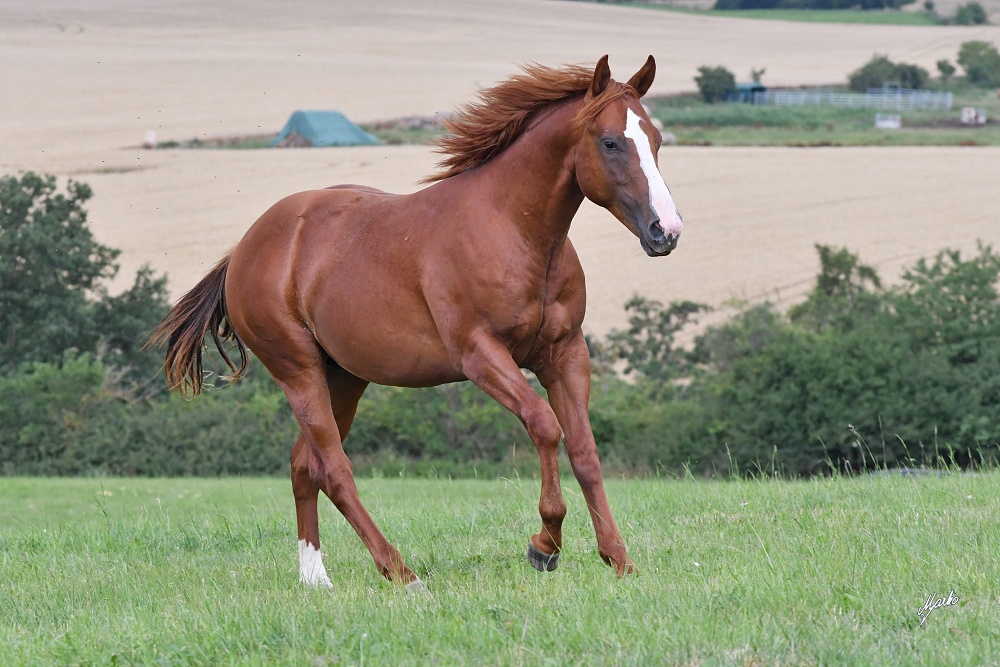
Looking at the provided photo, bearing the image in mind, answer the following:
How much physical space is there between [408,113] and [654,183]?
47652 millimetres

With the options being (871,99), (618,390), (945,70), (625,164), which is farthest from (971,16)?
(625,164)

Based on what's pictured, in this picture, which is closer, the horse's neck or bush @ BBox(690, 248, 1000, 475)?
the horse's neck

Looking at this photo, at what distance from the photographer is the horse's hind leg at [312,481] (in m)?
6.40

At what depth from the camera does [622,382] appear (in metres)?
29.0

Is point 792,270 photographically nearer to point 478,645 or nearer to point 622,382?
point 622,382

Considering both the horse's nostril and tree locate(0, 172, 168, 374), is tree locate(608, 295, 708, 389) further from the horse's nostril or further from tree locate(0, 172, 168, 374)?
the horse's nostril

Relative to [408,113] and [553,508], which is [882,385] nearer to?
[553,508]

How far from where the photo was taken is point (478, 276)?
5.56 metres

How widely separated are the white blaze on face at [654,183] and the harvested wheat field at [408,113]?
86.9 feet

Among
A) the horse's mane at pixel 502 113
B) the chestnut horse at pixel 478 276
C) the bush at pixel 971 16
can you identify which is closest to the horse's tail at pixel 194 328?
the chestnut horse at pixel 478 276

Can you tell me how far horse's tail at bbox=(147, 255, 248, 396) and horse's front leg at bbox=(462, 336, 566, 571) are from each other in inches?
91.0

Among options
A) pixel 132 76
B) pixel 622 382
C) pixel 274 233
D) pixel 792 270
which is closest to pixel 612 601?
pixel 274 233

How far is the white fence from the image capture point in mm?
57625

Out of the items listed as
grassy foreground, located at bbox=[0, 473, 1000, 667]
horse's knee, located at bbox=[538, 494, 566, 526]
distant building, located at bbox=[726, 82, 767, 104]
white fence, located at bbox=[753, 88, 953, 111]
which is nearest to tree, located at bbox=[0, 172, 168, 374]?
grassy foreground, located at bbox=[0, 473, 1000, 667]
